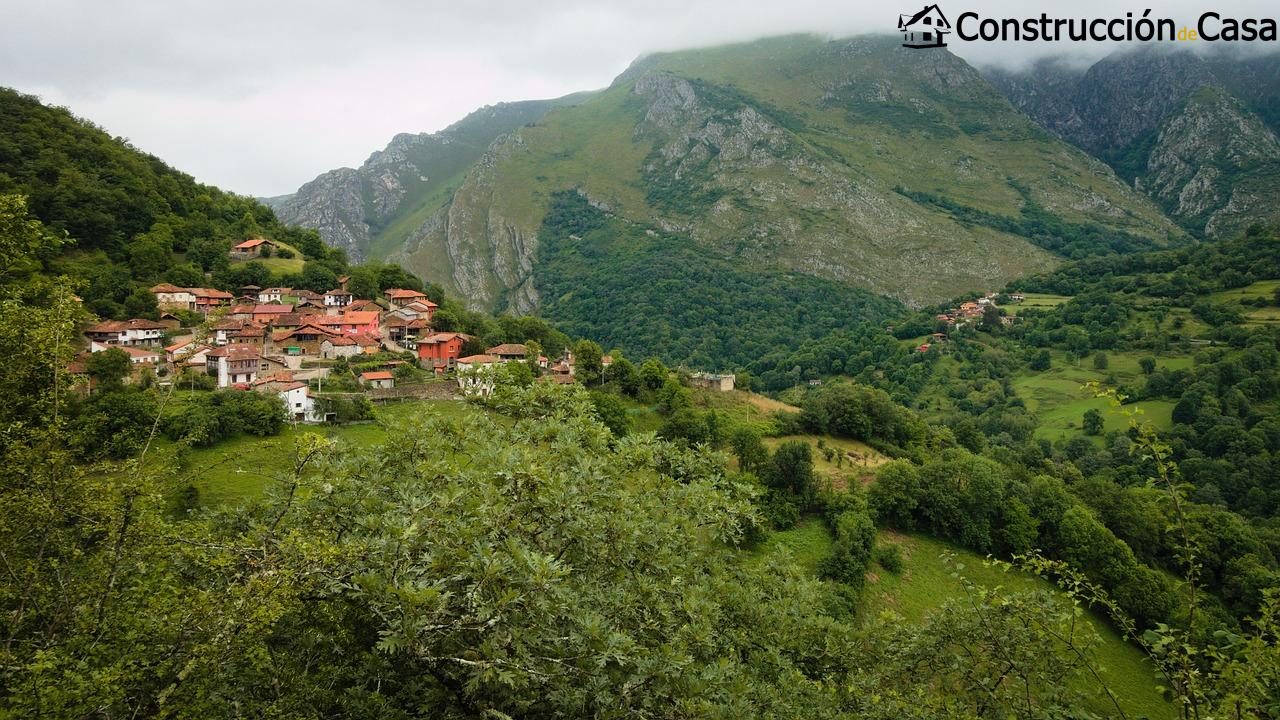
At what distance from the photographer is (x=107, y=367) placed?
93.6 ft

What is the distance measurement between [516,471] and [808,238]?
165350 millimetres

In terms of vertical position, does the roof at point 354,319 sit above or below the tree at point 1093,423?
above

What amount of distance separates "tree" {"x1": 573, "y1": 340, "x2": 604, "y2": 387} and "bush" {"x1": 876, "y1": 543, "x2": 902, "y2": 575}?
2497cm

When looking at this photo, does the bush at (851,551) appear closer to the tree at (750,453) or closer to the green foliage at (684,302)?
the tree at (750,453)

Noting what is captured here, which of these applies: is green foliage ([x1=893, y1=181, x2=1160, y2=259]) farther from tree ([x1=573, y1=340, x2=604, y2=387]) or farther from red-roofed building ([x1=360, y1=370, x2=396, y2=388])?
red-roofed building ([x1=360, y1=370, x2=396, y2=388])

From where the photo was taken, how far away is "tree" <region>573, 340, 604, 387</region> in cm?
4638

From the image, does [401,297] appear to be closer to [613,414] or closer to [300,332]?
[300,332]

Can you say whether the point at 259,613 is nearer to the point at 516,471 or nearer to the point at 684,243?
the point at 516,471

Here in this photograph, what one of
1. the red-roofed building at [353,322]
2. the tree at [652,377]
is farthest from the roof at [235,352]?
the tree at [652,377]

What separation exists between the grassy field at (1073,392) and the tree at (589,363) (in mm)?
57219

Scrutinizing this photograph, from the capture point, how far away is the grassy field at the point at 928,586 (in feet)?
83.1

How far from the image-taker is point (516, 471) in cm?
649

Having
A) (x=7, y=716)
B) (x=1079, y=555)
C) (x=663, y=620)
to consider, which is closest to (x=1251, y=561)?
(x=1079, y=555)

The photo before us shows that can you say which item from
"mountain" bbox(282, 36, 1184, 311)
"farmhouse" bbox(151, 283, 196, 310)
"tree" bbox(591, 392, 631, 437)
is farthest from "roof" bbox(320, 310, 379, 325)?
"mountain" bbox(282, 36, 1184, 311)
